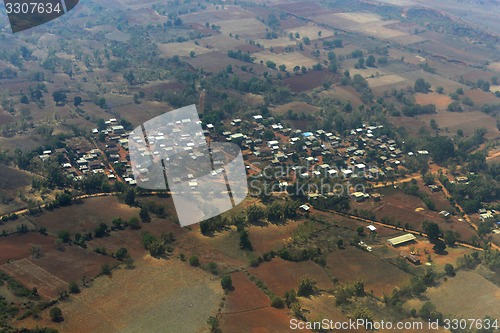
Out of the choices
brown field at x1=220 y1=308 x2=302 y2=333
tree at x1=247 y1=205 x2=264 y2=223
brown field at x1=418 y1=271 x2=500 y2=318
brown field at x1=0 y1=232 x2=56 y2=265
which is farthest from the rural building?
brown field at x1=0 y1=232 x2=56 y2=265

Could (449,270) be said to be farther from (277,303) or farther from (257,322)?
(257,322)

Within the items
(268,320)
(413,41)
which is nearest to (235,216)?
(268,320)

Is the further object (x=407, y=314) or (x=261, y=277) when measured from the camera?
(x=261, y=277)

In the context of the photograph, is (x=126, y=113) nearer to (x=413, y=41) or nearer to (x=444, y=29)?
(x=413, y=41)

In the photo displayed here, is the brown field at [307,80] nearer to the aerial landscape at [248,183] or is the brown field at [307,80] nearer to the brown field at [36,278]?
the aerial landscape at [248,183]

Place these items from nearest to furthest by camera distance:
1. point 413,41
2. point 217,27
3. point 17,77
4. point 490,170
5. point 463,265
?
1. point 463,265
2. point 490,170
3. point 17,77
4. point 413,41
5. point 217,27

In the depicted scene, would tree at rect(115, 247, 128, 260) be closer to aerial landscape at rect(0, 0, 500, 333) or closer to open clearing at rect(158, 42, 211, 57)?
aerial landscape at rect(0, 0, 500, 333)

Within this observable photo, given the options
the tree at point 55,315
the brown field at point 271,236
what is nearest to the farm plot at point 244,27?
the brown field at point 271,236
